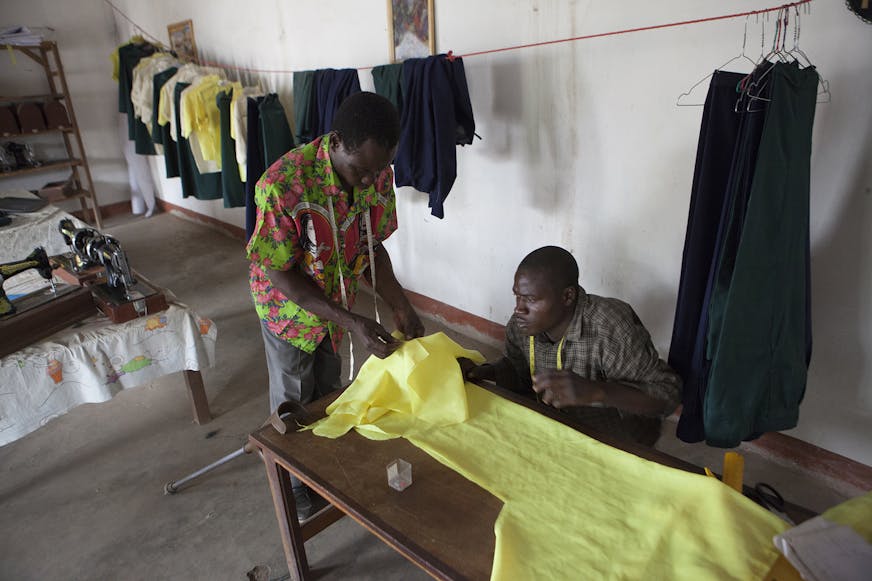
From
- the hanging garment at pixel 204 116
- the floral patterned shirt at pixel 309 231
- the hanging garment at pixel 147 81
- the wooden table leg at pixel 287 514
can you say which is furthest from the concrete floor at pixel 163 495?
the hanging garment at pixel 147 81

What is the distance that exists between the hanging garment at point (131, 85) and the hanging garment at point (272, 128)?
2.29 metres

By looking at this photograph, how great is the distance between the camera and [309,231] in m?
1.73

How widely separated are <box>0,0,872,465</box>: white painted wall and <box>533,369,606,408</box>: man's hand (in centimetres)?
131

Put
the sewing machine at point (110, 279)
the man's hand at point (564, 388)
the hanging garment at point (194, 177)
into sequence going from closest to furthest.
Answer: the man's hand at point (564, 388), the sewing machine at point (110, 279), the hanging garment at point (194, 177)

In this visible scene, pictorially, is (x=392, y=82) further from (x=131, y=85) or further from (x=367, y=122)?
(x=131, y=85)

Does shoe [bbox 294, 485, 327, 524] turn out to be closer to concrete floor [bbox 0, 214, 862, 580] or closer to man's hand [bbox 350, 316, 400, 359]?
concrete floor [bbox 0, 214, 862, 580]

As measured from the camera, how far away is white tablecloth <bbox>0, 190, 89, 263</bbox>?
351 cm

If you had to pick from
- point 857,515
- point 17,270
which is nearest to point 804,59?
point 857,515

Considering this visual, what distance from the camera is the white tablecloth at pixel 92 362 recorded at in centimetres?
221

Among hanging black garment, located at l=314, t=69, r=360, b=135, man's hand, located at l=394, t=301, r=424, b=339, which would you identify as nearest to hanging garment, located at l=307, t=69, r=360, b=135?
hanging black garment, located at l=314, t=69, r=360, b=135

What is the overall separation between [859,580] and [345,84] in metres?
3.30

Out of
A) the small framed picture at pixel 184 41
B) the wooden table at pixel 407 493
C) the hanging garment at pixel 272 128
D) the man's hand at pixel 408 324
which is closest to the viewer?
the wooden table at pixel 407 493

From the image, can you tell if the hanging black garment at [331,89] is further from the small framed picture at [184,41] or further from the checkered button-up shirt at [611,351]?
the small framed picture at [184,41]

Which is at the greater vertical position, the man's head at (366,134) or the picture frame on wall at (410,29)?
the picture frame on wall at (410,29)
